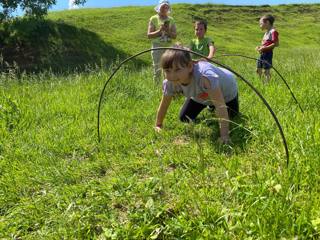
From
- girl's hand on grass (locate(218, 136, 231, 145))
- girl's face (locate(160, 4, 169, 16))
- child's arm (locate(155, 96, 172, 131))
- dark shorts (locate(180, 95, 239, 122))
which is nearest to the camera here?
girl's hand on grass (locate(218, 136, 231, 145))

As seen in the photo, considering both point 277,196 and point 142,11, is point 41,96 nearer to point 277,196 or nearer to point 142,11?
point 277,196

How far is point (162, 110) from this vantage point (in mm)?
5051

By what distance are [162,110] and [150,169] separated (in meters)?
1.27

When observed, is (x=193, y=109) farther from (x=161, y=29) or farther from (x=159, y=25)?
(x=159, y=25)

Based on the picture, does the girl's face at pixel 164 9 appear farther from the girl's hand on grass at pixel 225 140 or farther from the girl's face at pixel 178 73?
the girl's hand on grass at pixel 225 140

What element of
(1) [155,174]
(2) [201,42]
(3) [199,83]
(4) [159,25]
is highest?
(4) [159,25]

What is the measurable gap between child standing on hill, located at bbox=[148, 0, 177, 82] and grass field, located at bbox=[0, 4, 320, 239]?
3.30 ft

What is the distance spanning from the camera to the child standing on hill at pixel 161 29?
7777mm

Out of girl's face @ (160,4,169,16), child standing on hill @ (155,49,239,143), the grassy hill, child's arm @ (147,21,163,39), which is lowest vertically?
the grassy hill

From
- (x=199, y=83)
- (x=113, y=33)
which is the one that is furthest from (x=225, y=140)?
(x=113, y=33)

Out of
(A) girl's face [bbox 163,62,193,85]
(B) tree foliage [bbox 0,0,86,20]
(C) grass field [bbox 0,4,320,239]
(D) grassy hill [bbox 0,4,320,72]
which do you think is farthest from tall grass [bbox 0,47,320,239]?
(B) tree foliage [bbox 0,0,86,20]

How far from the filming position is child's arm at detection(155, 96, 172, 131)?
197 inches

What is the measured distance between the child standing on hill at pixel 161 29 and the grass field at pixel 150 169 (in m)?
1.01

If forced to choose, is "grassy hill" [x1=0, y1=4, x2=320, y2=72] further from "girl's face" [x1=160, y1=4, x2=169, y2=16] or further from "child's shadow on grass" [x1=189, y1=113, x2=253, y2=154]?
"child's shadow on grass" [x1=189, y1=113, x2=253, y2=154]
